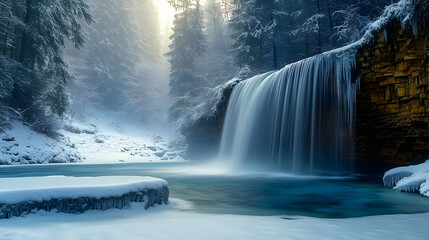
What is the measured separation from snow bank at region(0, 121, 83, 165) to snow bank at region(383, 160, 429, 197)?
53.8 ft

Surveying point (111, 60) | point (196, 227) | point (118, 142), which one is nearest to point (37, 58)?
point (118, 142)

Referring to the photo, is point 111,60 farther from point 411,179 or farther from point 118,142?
point 411,179

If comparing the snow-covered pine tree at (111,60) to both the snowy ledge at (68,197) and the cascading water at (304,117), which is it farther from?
the snowy ledge at (68,197)

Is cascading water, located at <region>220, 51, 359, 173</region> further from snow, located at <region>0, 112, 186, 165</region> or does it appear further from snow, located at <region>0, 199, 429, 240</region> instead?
snow, located at <region>0, 112, 186, 165</region>

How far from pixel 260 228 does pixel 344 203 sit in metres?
2.78

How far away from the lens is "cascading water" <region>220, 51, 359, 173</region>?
1116 centimetres

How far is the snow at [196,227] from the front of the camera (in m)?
2.69

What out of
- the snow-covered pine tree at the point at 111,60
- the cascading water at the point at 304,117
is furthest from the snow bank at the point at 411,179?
the snow-covered pine tree at the point at 111,60

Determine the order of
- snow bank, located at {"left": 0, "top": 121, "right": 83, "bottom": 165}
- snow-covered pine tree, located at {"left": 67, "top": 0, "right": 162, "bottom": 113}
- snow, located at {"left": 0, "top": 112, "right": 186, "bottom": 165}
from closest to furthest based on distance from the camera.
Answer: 1. snow bank, located at {"left": 0, "top": 121, "right": 83, "bottom": 165}
2. snow, located at {"left": 0, "top": 112, "right": 186, "bottom": 165}
3. snow-covered pine tree, located at {"left": 67, "top": 0, "right": 162, "bottom": 113}

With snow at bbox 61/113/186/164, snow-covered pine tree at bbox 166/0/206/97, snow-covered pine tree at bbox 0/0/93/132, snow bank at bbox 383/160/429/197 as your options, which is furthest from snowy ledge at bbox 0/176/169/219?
snow-covered pine tree at bbox 166/0/206/97

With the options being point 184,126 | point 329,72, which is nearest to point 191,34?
point 184,126

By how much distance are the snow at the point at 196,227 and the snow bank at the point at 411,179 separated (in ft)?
8.34

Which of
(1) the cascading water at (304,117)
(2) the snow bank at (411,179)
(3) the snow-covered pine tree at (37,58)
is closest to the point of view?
(2) the snow bank at (411,179)

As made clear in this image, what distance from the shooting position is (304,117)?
11906 millimetres
